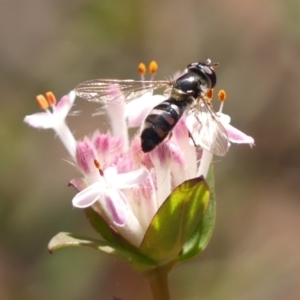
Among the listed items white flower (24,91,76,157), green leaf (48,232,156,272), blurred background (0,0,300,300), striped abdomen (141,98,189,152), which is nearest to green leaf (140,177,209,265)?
green leaf (48,232,156,272)

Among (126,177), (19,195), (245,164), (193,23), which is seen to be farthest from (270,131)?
(126,177)

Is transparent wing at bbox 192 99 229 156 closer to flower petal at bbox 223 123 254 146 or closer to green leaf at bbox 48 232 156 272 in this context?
flower petal at bbox 223 123 254 146

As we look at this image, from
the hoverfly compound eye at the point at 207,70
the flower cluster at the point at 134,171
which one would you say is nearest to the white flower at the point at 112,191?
the flower cluster at the point at 134,171

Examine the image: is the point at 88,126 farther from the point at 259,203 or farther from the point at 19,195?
the point at 259,203

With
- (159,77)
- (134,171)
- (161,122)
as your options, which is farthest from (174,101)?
(159,77)

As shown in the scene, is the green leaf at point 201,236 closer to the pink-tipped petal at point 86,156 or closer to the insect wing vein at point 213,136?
the insect wing vein at point 213,136

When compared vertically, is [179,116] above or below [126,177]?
above
